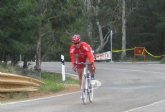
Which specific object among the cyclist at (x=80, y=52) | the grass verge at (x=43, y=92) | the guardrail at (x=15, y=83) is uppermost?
the cyclist at (x=80, y=52)

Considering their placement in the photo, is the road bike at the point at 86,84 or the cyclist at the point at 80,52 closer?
the cyclist at the point at 80,52

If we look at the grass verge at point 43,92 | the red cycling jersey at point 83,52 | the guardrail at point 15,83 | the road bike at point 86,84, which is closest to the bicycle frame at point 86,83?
the road bike at point 86,84

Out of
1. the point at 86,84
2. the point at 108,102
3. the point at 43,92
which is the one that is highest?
the point at 86,84

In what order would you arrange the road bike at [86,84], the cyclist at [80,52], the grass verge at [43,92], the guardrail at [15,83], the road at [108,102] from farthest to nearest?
the grass verge at [43,92] < the guardrail at [15,83] < the road bike at [86,84] < the cyclist at [80,52] < the road at [108,102]

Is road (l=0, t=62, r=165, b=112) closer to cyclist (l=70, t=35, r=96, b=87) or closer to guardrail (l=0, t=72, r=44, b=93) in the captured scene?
guardrail (l=0, t=72, r=44, b=93)

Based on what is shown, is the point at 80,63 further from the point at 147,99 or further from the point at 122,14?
the point at 122,14

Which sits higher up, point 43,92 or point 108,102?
point 43,92

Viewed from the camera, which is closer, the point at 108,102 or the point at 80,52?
the point at 80,52

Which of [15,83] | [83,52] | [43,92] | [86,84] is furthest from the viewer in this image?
[43,92]

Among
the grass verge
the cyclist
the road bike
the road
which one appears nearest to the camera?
the road

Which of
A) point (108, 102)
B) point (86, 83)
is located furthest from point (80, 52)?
point (108, 102)

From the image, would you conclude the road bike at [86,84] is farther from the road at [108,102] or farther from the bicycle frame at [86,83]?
the road at [108,102]

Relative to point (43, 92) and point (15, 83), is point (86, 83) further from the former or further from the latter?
point (43, 92)

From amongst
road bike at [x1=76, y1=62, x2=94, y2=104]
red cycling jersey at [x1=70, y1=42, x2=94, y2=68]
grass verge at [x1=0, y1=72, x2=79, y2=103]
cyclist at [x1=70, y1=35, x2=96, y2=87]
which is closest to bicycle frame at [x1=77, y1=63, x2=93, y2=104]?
road bike at [x1=76, y1=62, x2=94, y2=104]
